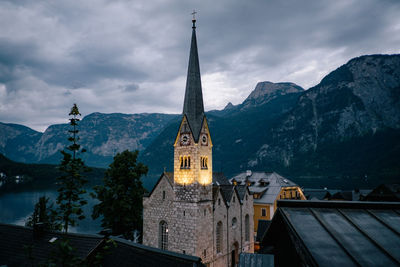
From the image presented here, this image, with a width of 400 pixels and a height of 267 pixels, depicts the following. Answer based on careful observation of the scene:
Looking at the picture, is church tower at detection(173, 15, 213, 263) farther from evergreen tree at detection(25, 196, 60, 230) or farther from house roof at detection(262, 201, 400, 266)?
house roof at detection(262, 201, 400, 266)

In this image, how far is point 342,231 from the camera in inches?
175

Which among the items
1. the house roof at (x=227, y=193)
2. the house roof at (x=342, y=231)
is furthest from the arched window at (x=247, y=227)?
the house roof at (x=342, y=231)

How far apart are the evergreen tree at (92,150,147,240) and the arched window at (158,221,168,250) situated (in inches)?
A: 177

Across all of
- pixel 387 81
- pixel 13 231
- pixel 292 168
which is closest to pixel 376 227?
pixel 13 231

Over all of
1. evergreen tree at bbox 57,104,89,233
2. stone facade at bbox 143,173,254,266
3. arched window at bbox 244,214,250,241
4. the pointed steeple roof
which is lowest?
arched window at bbox 244,214,250,241

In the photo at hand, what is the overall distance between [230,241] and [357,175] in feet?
473

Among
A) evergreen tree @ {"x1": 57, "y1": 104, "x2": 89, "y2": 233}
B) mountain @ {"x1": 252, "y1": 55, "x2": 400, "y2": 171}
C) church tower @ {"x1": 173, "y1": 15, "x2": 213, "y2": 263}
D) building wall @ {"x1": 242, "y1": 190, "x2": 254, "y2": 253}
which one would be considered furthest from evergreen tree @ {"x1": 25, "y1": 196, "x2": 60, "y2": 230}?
mountain @ {"x1": 252, "y1": 55, "x2": 400, "y2": 171}

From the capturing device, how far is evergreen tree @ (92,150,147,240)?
93.0 ft

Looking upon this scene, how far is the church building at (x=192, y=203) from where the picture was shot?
2406 cm

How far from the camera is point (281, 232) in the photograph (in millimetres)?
5348

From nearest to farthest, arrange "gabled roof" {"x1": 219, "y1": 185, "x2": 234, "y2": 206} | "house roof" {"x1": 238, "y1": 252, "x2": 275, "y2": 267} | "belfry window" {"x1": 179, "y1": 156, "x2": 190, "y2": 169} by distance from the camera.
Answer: "house roof" {"x1": 238, "y1": 252, "x2": 275, "y2": 267}
"belfry window" {"x1": 179, "y1": 156, "x2": 190, "y2": 169}
"gabled roof" {"x1": 219, "y1": 185, "x2": 234, "y2": 206}

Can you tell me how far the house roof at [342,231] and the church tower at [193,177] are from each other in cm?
1918

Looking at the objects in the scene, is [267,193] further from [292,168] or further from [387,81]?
[387,81]

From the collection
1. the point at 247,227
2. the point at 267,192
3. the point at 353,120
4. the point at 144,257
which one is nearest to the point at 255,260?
the point at 144,257
